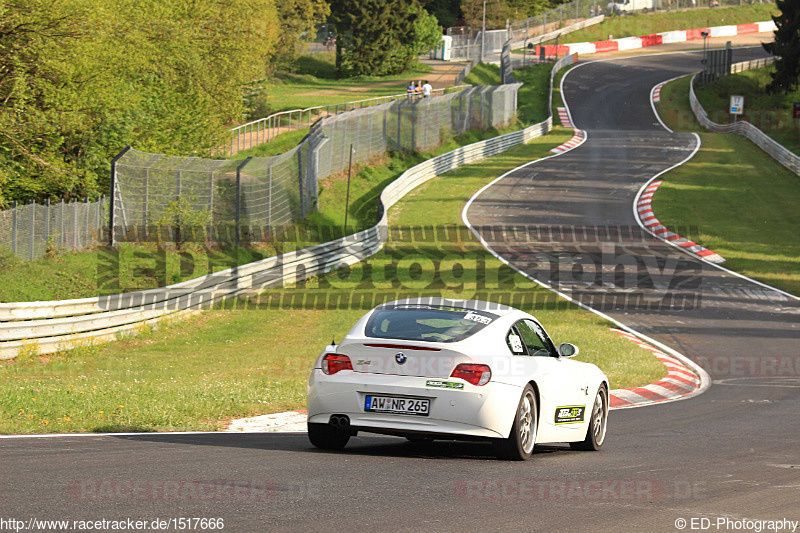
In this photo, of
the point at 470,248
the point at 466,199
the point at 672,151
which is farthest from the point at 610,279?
the point at 672,151

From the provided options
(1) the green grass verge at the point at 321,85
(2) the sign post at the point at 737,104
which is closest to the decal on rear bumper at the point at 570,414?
(2) the sign post at the point at 737,104

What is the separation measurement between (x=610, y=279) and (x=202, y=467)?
2389 centimetres

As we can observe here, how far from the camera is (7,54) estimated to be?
91.6 ft

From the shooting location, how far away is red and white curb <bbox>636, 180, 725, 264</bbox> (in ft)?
112

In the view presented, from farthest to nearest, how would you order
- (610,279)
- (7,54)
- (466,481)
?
(610,279)
(7,54)
(466,481)

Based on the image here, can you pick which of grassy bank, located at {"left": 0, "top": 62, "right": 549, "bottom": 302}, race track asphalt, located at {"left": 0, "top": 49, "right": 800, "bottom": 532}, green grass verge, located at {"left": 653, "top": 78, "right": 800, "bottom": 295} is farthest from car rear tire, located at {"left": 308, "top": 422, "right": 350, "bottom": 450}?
green grass verge, located at {"left": 653, "top": 78, "right": 800, "bottom": 295}

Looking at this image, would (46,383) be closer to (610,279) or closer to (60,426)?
(60,426)

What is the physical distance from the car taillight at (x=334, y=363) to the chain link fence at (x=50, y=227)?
1627cm

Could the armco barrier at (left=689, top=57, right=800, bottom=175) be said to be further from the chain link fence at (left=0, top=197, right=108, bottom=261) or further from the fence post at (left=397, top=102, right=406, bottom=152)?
the chain link fence at (left=0, top=197, right=108, bottom=261)

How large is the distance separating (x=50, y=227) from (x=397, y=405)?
1793 centimetres

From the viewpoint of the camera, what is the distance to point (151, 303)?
21.6 meters

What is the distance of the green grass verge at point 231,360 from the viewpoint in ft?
36.3

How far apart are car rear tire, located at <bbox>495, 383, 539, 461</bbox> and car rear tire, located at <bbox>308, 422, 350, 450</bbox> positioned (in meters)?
1.42

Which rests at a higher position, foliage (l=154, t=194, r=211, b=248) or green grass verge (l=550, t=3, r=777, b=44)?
green grass verge (l=550, t=3, r=777, b=44)
